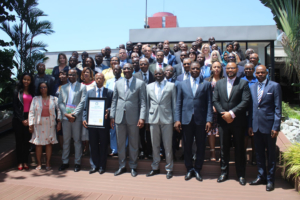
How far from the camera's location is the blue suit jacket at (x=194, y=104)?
5121 millimetres

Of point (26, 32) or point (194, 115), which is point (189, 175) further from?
point (26, 32)

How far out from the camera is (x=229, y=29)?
44.4 feet

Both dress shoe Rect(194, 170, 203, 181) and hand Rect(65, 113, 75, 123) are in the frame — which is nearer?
dress shoe Rect(194, 170, 203, 181)

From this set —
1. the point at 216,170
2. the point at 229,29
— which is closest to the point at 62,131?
the point at 216,170

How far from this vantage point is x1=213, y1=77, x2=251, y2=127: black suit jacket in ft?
16.0

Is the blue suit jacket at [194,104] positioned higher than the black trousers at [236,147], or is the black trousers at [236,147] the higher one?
the blue suit jacket at [194,104]

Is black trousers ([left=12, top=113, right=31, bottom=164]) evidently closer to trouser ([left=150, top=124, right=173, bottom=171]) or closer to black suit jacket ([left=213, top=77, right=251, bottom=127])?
trouser ([left=150, top=124, right=173, bottom=171])

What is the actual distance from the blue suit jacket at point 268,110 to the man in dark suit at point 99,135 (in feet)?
10.5

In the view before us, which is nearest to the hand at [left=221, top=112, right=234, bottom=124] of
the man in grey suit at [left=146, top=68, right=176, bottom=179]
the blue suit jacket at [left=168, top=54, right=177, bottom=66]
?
the man in grey suit at [left=146, top=68, right=176, bottom=179]

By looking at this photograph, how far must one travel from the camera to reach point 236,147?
5004mm

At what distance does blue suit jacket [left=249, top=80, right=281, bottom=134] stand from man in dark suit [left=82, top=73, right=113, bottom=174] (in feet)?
10.5

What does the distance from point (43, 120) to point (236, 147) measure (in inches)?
176

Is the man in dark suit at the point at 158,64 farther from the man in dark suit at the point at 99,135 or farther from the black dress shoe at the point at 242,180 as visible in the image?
the black dress shoe at the point at 242,180

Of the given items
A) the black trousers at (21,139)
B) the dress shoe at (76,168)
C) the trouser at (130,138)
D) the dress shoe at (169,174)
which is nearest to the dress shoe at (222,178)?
the dress shoe at (169,174)
